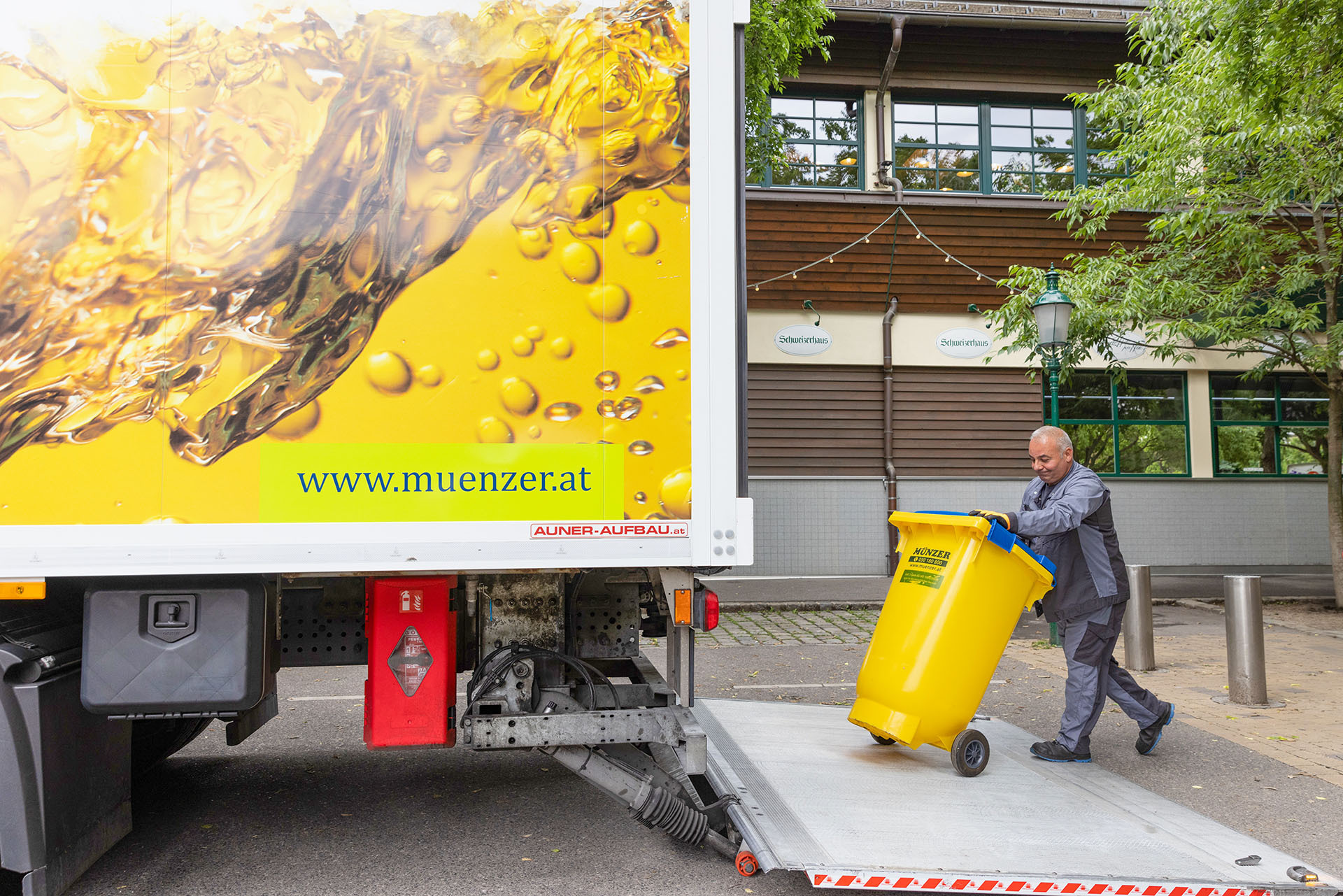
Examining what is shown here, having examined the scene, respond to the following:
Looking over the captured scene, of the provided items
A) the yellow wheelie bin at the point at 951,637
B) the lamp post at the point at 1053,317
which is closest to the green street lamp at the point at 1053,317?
the lamp post at the point at 1053,317

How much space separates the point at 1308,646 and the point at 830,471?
22.2ft

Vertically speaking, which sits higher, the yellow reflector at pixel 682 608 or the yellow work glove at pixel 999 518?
the yellow work glove at pixel 999 518

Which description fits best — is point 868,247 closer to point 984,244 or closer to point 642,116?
point 984,244

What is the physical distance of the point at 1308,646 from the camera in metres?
8.66

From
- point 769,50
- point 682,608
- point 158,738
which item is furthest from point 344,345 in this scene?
point 769,50

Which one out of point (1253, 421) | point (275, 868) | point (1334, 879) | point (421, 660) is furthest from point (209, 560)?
point (1253, 421)

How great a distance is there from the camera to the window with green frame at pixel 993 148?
14.5 metres

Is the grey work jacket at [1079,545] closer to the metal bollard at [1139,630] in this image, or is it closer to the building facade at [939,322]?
the metal bollard at [1139,630]

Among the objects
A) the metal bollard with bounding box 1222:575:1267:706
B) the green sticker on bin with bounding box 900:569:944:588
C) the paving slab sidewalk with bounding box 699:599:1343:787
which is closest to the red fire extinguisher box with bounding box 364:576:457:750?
the green sticker on bin with bounding box 900:569:944:588

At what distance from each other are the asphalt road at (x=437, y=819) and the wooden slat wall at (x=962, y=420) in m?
8.62

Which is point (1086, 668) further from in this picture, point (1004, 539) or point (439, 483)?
point (439, 483)

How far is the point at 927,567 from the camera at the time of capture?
4352 millimetres

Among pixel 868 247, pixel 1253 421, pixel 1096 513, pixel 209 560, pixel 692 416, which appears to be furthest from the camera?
pixel 1253 421

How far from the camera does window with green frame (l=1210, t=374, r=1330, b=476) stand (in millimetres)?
15016
